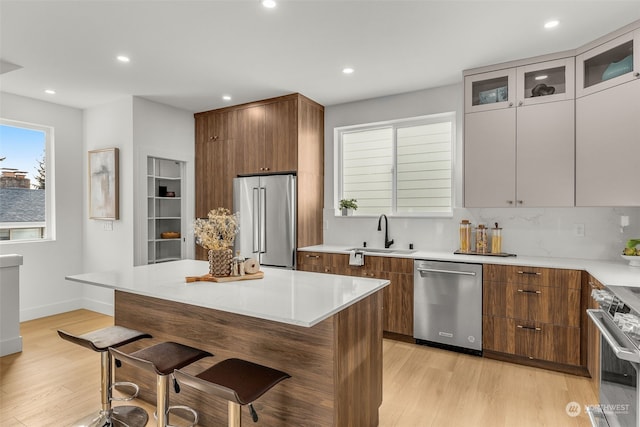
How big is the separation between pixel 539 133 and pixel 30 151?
5771 millimetres

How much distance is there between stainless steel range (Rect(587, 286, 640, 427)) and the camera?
1.50 meters

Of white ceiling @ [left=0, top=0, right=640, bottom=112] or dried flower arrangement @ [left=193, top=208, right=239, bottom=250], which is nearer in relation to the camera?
dried flower arrangement @ [left=193, top=208, right=239, bottom=250]

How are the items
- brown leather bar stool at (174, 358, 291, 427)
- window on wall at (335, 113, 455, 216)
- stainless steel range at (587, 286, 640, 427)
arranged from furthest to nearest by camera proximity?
window on wall at (335, 113, 455, 216) < stainless steel range at (587, 286, 640, 427) < brown leather bar stool at (174, 358, 291, 427)

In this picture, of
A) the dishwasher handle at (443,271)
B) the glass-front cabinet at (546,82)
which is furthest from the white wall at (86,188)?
the glass-front cabinet at (546,82)

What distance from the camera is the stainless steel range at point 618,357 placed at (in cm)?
150

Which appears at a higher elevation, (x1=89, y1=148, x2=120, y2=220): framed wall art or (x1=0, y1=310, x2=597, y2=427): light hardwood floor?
(x1=89, y1=148, x2=120, y2=220): framed wall art

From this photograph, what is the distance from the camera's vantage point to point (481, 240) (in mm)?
3611

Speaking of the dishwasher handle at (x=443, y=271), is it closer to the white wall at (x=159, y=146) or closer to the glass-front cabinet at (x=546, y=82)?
the glass-front cabinet at (x=546, y=82)

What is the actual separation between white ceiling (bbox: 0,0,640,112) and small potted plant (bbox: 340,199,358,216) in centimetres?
135

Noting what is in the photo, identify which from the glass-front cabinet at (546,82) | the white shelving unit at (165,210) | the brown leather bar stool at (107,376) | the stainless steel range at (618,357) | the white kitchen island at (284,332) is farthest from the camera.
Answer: the white shelving unit at (165,210)

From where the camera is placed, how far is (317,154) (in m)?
4.61

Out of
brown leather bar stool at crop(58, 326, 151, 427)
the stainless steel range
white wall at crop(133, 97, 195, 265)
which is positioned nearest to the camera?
the stainless steel range

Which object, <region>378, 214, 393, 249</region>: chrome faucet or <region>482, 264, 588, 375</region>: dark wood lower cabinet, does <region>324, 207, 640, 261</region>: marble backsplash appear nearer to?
<region>378, 214, 393, 249</region>: chrome faucet

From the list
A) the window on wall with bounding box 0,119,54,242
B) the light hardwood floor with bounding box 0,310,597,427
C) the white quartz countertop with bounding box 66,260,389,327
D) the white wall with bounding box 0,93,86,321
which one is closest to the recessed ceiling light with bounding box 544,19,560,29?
the white quartz countertop with bounding box 66,260,389,327
